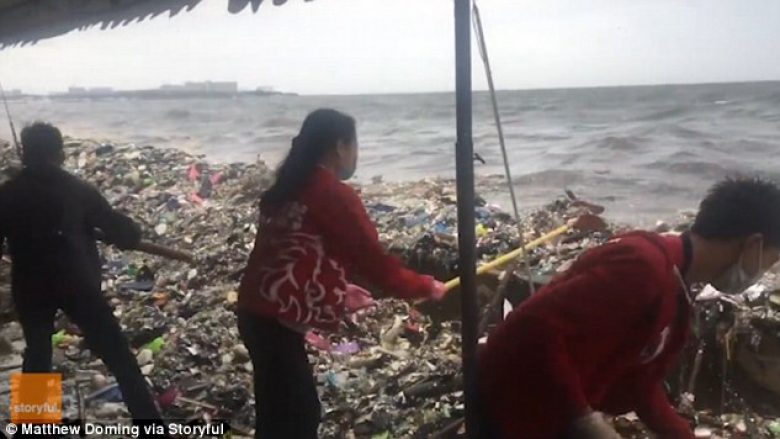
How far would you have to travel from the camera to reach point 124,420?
2662 mm

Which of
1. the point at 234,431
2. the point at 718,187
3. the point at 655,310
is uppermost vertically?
the point at 718,187

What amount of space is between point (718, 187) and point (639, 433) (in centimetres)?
134

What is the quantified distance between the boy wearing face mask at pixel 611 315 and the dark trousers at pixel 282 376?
69cm

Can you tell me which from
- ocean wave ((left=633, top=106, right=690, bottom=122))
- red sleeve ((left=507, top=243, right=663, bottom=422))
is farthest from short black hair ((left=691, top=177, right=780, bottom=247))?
ocean wave ((left=633, top=106, right=690, bottom=122))

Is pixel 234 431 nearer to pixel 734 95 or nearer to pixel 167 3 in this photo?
pixel 167 3

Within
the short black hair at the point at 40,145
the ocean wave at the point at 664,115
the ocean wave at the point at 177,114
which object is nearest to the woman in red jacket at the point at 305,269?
the short black hair at the point at 40,145

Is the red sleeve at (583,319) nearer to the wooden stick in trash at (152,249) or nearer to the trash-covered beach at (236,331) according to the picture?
the trash-covered beach at (236,331)

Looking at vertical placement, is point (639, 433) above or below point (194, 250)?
below

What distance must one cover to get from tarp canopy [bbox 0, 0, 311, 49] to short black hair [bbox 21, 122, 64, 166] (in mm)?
574

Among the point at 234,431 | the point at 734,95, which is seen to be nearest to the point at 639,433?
the point at 234,431

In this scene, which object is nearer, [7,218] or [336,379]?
[7,218]

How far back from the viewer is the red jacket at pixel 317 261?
1850 mm

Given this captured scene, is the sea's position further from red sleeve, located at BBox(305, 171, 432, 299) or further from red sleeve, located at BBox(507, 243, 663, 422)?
red sleeve, located at BBox(507, 243, 663, 422)

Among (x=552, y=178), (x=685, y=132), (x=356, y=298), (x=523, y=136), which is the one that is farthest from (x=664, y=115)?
(x=356, y=298)
